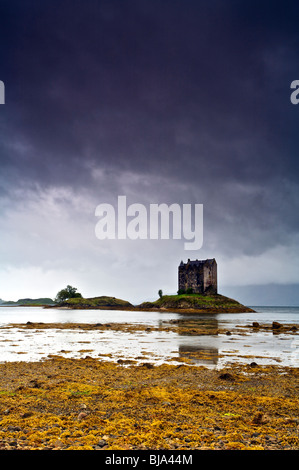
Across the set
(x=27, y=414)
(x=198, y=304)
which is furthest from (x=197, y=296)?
(x=27, y=414)

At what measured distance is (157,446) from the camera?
229 inches

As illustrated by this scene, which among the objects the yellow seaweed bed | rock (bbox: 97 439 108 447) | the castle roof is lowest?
the yellow seaweed bed

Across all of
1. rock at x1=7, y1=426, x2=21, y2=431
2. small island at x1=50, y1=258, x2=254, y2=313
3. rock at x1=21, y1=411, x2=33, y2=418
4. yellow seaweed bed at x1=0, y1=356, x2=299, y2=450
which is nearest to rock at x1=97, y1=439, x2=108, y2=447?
yellow seaweed bed at x1=0, y1=356, x2=299, y2=450

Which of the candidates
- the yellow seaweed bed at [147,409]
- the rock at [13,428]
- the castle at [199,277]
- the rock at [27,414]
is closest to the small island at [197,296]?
the castle at [199,277]

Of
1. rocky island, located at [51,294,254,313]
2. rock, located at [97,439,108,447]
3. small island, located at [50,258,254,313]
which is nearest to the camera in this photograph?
rock, located at [97,439,108,447]

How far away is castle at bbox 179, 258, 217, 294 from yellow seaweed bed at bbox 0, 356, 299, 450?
13178cm

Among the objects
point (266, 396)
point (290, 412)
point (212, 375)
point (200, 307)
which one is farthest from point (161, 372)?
point (200, 307)

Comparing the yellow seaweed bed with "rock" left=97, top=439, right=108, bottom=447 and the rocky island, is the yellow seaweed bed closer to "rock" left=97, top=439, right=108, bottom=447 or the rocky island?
"rock" left=97, top=439, right=108, bottom=447

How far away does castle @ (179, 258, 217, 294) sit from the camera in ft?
468

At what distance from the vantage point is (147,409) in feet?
26.9

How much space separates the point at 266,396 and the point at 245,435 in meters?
4.18

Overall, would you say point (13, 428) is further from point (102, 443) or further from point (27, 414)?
point (102, 443)

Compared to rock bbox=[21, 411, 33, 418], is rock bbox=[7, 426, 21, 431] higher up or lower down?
higher up
